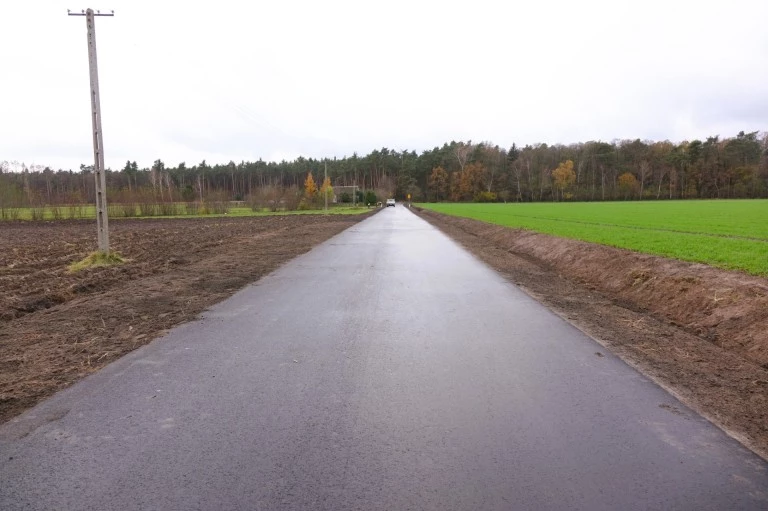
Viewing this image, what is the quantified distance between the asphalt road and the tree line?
65917mm

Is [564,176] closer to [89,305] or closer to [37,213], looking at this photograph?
[37,213]

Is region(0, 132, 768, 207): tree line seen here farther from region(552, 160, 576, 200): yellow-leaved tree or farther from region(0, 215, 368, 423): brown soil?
region(0, 215, 368, 423): brown soil

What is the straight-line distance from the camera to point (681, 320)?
27.9 ft

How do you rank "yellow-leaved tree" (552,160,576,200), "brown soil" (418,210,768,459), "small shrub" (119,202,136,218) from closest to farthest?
"brown soil" (418,210,768,459), "small shrub" (119,202,136,218), "yellow-leaved tree" (552,160,576,200)

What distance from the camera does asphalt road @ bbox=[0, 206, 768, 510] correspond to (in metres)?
3.04

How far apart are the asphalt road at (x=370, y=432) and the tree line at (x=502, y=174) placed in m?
65.9

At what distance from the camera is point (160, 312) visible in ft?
27.7

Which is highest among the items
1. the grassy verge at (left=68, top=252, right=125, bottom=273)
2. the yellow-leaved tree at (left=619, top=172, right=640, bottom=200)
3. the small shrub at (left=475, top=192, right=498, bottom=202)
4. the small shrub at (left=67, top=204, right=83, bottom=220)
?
the yellow-leaved tree at (left=619, top=172, right=640, bottom=200)

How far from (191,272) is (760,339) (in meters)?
12.4

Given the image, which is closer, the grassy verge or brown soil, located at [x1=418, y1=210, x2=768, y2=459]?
brown soil, located at [x1=418, y1=210, x2=768, y2=459]

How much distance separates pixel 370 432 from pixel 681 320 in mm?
6981

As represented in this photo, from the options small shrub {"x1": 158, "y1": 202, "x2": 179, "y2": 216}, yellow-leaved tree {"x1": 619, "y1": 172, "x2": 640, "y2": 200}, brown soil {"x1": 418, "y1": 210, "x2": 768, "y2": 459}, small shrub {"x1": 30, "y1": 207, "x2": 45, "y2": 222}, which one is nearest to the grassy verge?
brown soil {"x1": 418, "y1": 210, "x2": 768, "y2": 459}

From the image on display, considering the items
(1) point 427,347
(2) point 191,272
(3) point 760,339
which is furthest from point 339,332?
(2) point 191,272

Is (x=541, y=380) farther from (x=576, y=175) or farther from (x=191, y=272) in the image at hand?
(x=576, y=175)
